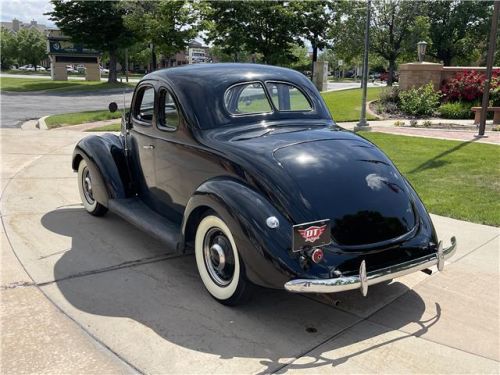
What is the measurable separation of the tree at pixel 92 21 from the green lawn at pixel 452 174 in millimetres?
30916

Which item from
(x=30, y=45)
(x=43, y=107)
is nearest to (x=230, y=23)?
(x=43, y=107)

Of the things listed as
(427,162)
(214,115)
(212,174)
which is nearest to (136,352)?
(212,174)

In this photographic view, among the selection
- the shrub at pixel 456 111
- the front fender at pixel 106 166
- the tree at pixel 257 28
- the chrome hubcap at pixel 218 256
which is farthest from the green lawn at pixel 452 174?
the tree at pixel 257 28

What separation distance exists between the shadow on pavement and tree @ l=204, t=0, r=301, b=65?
33.8 meters

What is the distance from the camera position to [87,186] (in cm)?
615

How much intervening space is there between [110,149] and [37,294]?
2.08 m

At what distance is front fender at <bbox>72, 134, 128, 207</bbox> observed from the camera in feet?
17.6

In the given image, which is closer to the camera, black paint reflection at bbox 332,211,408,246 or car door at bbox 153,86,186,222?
black paint reflection at bbox 332,211,408,246

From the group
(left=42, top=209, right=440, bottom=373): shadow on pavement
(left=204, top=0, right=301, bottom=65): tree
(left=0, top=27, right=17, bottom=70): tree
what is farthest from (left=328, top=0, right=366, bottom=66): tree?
(left=0, top=27, right=17, bottom=70): tree

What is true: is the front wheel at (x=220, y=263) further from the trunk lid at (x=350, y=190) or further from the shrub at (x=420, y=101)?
the shrub at (x=420, y=101)

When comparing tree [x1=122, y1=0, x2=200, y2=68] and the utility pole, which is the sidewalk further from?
tree [x1=122, y1=0, x2=200, y2=68]

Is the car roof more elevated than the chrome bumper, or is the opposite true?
the car roof

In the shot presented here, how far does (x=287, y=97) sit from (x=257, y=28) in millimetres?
34867

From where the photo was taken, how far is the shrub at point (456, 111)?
54.6ft
